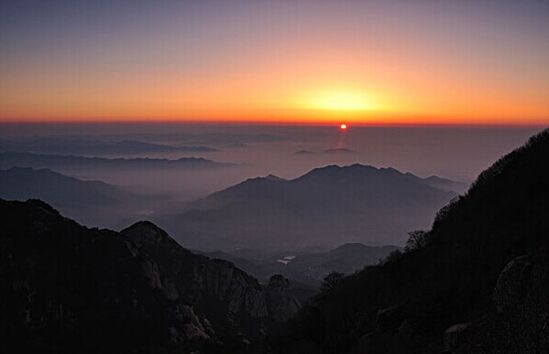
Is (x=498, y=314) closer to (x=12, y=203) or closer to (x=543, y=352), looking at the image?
(x=543, y=352)

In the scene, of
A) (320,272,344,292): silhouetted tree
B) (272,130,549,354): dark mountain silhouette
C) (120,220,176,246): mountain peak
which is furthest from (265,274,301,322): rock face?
(272,130,549,354): dark mountain silhouette

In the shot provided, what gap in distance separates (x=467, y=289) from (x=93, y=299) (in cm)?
7421

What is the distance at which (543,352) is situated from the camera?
15.9 meters

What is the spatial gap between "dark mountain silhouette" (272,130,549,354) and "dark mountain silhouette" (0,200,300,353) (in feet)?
70.0

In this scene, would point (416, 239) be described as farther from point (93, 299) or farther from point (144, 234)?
point (144, 234)

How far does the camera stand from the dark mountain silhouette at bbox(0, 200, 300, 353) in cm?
7319

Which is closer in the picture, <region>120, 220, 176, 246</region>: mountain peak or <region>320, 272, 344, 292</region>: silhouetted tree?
<region>320, 272, 344, 292</region>: silhouetted tree

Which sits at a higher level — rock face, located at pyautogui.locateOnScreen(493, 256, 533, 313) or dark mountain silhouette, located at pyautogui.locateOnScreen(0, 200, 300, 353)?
rock face, located at pyautogui.locateOnScreen(493, 256, 533, 313)

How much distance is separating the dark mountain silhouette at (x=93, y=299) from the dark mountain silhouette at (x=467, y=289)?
21.3m

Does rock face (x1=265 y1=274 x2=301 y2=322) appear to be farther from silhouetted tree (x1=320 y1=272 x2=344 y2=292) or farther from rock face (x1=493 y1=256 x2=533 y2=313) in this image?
rock face (x1=493 y1=256 x2=533 y2=313)

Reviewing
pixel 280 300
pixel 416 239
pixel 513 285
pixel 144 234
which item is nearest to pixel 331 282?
pixel 416 239

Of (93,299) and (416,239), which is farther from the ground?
(416,239)

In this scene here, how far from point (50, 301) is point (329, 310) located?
55359 millimetres

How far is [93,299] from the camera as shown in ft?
278
